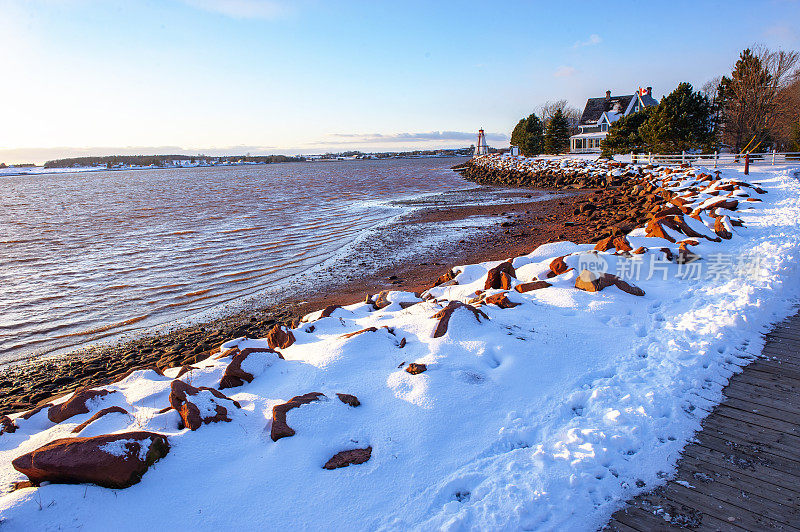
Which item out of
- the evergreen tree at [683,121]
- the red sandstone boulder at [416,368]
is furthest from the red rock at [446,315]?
the evergreen tree at [683,121]

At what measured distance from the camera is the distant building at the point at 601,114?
55.2 m

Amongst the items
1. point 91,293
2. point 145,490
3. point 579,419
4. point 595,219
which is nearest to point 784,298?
point 579,419

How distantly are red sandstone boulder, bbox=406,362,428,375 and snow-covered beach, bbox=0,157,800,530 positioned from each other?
0.05 feet

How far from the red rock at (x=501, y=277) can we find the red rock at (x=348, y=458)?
4.64 metres

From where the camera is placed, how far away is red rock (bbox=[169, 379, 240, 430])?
12.4 feet

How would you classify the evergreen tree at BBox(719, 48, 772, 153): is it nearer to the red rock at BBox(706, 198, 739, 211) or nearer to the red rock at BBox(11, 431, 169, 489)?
the red rock at BBox(706, 198, 739, 211)

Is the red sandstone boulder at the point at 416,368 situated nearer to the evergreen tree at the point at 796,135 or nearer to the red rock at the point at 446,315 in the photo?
the red rock at the point at 446,315

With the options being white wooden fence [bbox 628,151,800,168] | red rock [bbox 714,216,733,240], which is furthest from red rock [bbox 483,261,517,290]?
white wooden fence [bbox 628,151,800,168]

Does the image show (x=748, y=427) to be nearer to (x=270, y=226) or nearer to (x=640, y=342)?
(x=640, y=342)

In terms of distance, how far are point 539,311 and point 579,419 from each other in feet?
7.54

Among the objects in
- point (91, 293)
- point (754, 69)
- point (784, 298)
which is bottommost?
point (91, 293)

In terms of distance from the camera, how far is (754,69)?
105 feet

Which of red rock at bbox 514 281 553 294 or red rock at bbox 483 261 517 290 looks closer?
red rock at bbox 514 281 553 294

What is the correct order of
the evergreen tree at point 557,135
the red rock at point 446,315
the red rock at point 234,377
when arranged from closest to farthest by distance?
1. the red rock at point 234,377
2. the red rock at point 446,315
3. the evergreen tree at point 557,135
